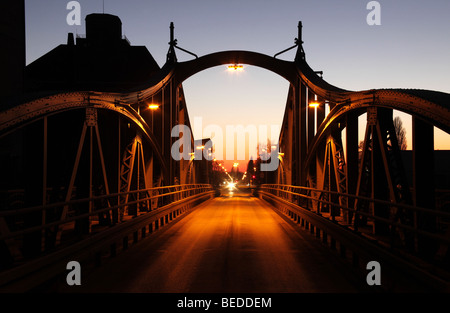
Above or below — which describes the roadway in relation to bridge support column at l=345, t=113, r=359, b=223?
below

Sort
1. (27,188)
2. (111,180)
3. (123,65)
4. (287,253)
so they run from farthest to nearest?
(123,65) < (111,180) < (287,253) < (27,188)

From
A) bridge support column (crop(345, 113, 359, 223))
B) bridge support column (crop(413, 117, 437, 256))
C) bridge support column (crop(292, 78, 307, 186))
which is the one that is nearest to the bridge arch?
bridge support column (crop(292, 78, 307, 186))

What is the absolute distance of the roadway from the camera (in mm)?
6566

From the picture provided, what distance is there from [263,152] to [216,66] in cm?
6300

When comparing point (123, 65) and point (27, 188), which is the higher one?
point (123, 65)

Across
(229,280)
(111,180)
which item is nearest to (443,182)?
(111,180)

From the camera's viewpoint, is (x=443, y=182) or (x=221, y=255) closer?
(x=221, y=255)

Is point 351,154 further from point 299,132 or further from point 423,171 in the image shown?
point 299,132

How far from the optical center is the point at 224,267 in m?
8.07

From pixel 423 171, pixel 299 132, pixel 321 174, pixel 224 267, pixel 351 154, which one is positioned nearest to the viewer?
pixel 423 171

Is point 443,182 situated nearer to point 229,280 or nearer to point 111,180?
point 111,180

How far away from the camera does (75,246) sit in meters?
7.06

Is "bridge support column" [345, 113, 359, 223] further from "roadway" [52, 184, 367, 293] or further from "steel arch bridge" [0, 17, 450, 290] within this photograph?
"roadway" [52, 184, 367, 293]

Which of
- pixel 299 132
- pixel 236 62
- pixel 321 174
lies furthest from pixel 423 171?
pixel 236 62
